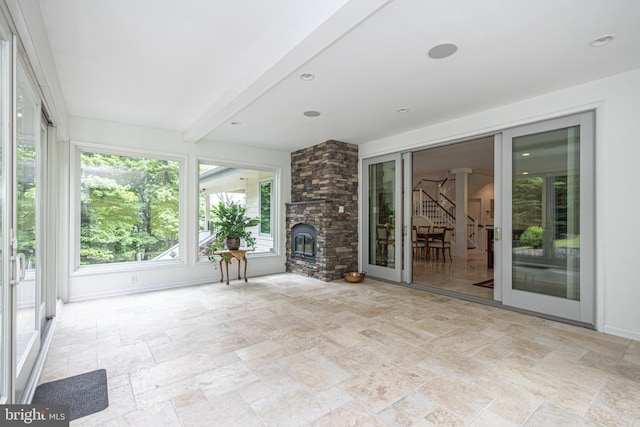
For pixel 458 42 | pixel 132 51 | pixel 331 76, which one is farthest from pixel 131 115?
pixel 458 42

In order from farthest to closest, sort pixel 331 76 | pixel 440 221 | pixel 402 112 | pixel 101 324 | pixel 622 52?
pixel 440 221 → pixel 402 112 → pixel 101 324 → pixel 331 76 → pixel 622 52

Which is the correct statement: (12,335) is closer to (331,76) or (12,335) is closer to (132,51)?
(132,51)

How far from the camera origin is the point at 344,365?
2545mm

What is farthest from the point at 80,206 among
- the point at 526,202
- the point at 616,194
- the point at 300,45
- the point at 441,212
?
the point at 441,212

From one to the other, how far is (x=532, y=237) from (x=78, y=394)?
4683 mm

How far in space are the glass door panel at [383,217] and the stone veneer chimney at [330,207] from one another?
25 cm

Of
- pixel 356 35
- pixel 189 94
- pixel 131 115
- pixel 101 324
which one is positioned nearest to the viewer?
pixel 356 35

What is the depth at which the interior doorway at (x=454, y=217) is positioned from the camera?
5992 millimetres

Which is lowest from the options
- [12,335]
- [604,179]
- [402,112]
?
[12,335]

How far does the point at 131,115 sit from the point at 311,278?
3.94m

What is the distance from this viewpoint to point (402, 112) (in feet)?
14.1

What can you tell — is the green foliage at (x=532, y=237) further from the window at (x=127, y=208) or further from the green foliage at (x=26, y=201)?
the window at (x=127, y=208)

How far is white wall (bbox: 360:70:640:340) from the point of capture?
3094 millimetres

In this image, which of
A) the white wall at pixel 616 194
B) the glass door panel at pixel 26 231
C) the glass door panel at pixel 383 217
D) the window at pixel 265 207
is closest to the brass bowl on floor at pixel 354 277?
the glass door panel at pixel 383 217
